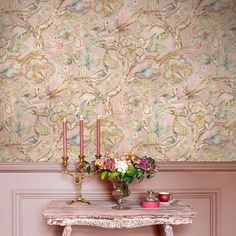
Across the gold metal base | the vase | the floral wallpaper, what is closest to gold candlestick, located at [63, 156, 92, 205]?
the gold metal base

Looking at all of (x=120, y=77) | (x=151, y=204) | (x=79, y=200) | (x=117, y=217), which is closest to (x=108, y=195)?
(x=79, y=200)

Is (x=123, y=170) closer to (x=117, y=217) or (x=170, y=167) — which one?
(x=117, y=217)

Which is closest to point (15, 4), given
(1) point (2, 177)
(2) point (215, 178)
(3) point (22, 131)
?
(3) point (22, 131)

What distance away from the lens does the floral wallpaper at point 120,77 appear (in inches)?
141

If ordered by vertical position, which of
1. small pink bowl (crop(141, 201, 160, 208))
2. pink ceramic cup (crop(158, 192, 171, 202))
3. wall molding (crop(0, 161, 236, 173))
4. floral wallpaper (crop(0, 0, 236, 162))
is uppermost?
floral wallpaper (crop(0, 0, 236, 162))

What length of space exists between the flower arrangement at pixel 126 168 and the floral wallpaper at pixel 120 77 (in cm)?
34

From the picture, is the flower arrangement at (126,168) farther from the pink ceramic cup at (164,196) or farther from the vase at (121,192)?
the pink ceramic cup at (164,196)

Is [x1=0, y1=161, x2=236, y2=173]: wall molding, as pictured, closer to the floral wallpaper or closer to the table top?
the floral wallpaper

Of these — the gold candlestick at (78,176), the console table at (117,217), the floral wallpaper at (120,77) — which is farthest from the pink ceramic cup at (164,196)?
the gold candlestick at (78,176)

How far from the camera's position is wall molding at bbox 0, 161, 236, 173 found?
354cm

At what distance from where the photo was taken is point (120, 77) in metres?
3.60

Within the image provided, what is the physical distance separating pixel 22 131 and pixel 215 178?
1.49m

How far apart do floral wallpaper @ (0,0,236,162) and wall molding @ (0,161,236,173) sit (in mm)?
42

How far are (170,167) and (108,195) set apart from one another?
0.51m
